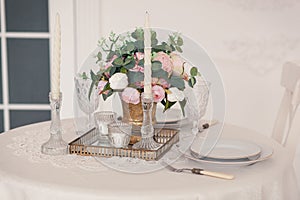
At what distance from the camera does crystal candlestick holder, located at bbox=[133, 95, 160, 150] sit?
171 centimetres

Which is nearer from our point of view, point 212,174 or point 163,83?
point 212,174

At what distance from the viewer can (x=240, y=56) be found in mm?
3014

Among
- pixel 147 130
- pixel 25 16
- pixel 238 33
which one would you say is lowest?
pixel 147 130

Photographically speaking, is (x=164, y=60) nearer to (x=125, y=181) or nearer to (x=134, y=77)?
(x=134, y=77)

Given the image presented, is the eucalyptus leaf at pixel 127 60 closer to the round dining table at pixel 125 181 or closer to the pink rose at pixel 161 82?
the pink rose at pixel 161 82

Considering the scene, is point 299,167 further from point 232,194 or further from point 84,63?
point 84,63

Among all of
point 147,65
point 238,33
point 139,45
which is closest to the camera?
point 147,65

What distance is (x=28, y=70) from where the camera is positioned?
10.7ft

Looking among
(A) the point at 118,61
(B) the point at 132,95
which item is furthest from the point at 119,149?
(A) the point at 118,61

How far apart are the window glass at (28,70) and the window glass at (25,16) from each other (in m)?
0.08

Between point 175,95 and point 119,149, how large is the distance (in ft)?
0.86

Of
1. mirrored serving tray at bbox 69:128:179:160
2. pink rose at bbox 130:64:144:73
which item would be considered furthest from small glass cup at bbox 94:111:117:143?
pink rose at bbox 130:64:144:73

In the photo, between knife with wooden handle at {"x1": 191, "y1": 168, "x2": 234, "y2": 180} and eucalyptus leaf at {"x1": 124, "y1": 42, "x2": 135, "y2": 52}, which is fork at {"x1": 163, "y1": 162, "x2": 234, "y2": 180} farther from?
eucalyptus leaf at {"x1": 124, "y1": 42, "x2": 135, "y2": 52}

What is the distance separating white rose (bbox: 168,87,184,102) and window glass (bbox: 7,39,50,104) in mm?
1562
